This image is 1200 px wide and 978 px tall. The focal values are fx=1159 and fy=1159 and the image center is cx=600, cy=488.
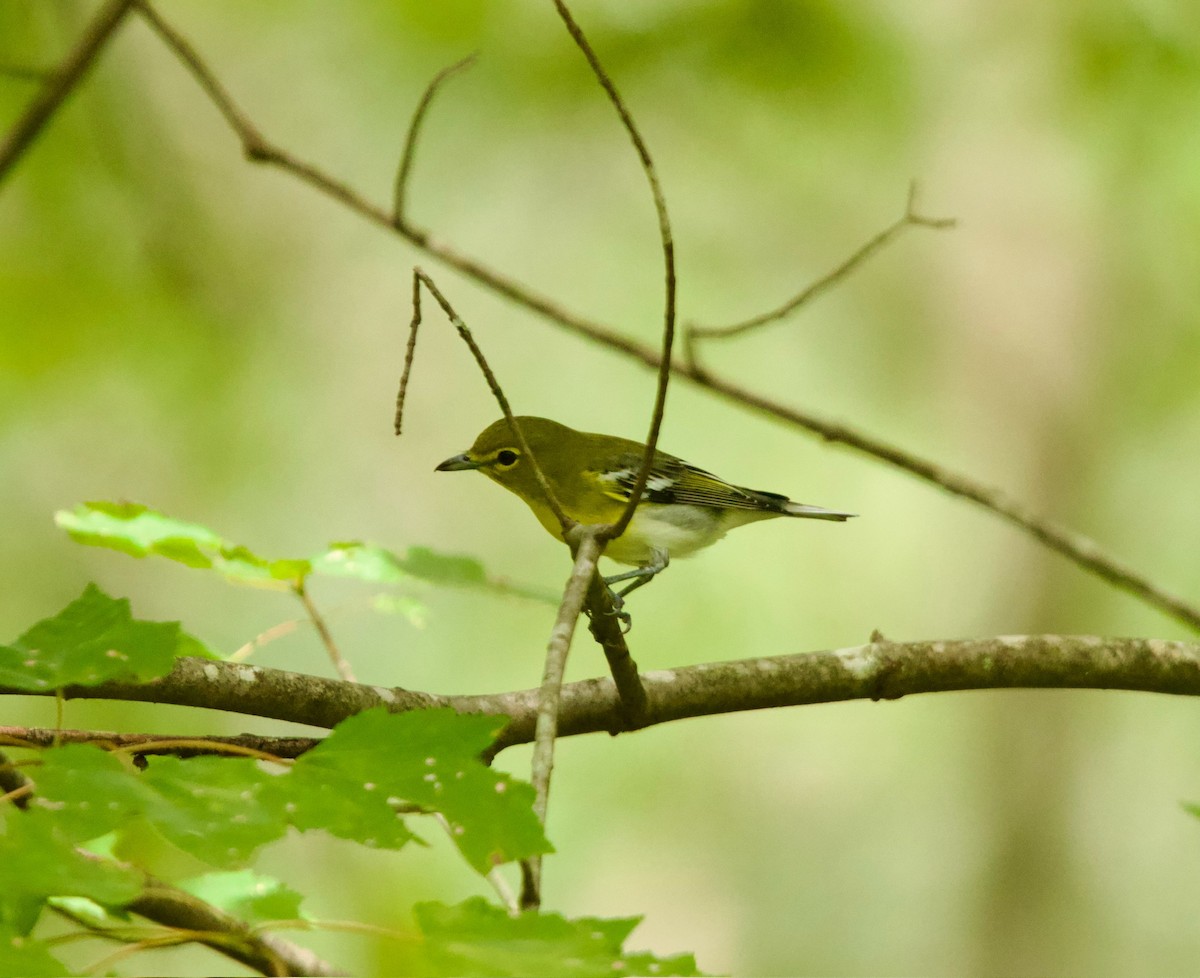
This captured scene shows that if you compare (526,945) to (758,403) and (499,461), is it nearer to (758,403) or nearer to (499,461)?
(758,403)

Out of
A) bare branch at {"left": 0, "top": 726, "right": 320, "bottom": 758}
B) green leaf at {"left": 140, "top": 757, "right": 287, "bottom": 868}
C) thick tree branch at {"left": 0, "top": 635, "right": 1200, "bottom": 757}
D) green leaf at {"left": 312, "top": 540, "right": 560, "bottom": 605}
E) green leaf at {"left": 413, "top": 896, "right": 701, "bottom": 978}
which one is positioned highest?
green leaf at {"left": 312, "top": 540, "right": 560, "bottom": 605}

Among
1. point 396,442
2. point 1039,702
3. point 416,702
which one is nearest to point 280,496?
point 396,442

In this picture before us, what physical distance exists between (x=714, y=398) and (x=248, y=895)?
433cm

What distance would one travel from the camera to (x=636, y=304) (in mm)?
10414

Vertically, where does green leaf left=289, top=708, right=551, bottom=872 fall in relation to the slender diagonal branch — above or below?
below

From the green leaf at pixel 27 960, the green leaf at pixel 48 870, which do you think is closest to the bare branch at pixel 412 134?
the green leaf at pixel 48 870

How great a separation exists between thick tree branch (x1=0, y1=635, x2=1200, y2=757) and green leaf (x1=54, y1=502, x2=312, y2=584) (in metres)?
0.47

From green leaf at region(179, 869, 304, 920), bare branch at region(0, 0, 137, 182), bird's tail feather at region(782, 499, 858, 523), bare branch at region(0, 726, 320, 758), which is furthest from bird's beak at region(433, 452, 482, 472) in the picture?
bare branch at region(0, 726, 320, 758)

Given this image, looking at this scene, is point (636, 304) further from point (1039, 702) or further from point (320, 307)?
point (1039, 702)

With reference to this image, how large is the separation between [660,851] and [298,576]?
30.0 ft

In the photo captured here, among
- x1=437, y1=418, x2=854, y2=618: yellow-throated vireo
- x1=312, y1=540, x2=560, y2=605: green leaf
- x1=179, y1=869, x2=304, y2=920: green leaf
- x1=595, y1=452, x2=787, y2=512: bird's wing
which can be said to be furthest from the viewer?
x1=595, y1=452, x2=787, y2=512: bird's wing

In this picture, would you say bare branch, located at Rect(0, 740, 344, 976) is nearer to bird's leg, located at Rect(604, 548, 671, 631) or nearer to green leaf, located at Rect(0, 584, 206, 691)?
green leaf, located at Rect(0, 584, 206, 691)

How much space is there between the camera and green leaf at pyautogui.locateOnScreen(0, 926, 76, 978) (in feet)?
3.79

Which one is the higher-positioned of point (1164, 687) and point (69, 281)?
point (69, 281)
